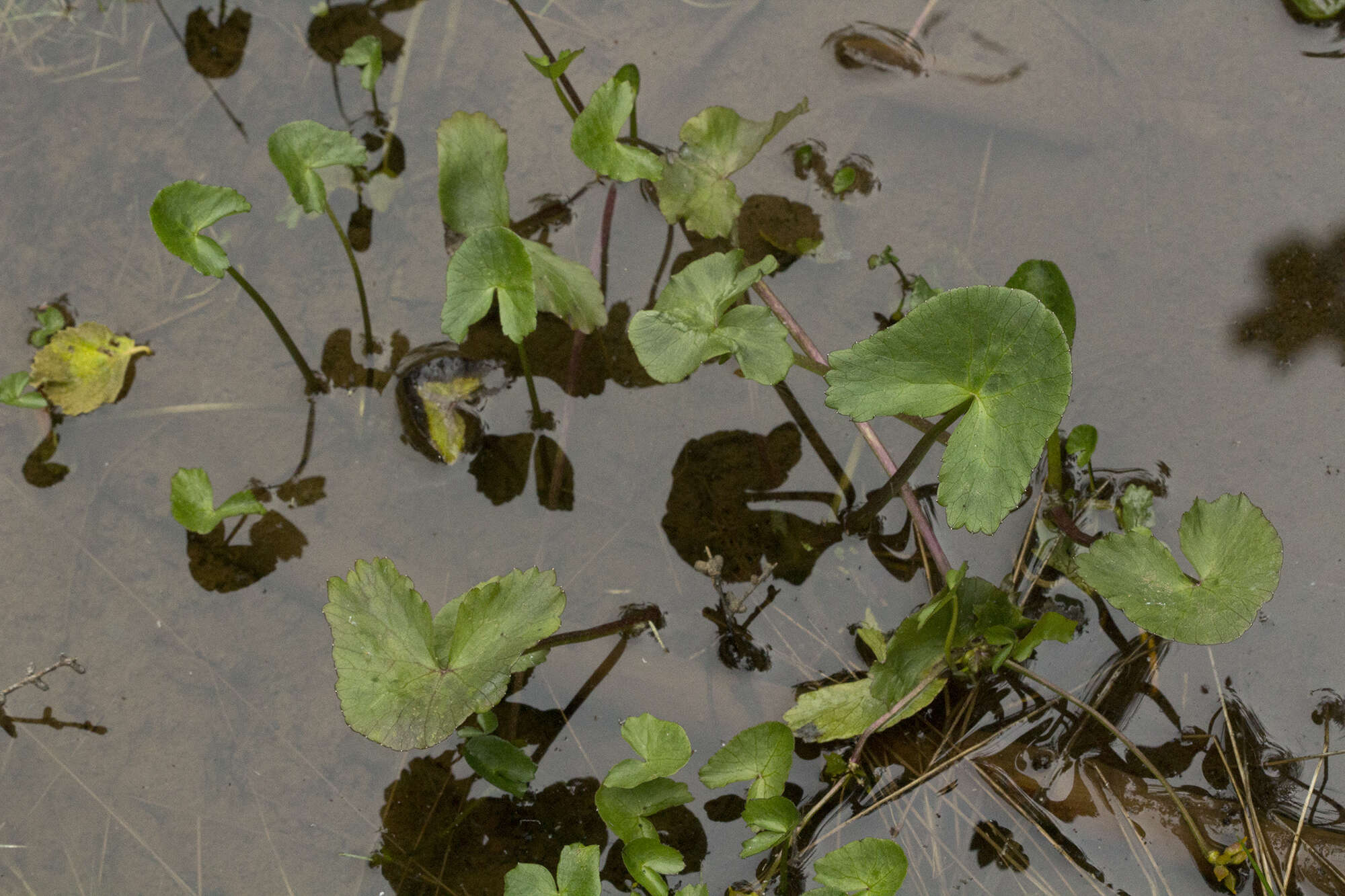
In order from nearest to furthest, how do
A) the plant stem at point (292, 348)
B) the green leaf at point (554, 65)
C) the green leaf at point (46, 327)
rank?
the green leaf at point (554, 65)
the plant stem at point (292, 348)
the green leaf at point (46, 327)

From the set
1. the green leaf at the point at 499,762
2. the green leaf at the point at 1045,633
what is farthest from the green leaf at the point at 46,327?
the green leaf at the point at 1045,633

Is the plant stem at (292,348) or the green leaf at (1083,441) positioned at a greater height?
the green leaf at (1083,441)

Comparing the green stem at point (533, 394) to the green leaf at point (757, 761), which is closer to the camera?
the green leaf at point (757, 761)

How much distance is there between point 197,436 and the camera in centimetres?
235

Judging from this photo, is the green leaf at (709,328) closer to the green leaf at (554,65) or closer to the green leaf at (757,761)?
the green leaf at (554,65)

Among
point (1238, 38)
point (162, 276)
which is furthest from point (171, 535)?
point (1238, 38)

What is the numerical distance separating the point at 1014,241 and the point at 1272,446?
768 mm

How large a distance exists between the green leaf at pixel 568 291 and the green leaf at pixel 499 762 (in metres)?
0.94

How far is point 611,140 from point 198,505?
127cm

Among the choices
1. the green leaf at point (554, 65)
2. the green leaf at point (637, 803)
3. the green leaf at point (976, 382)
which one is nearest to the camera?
the green leaf at point (976, 382)

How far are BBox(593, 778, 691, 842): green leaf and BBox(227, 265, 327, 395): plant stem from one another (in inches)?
48.8

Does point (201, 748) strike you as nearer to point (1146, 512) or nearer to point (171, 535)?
point (171, 535)

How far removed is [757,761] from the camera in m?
1.86

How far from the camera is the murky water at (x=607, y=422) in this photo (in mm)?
2084
